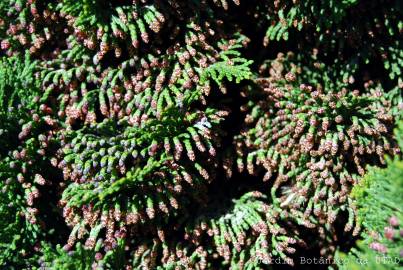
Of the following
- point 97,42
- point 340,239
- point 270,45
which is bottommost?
point 340,239

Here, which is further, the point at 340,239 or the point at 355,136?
the point at 340,239

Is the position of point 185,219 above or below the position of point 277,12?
below

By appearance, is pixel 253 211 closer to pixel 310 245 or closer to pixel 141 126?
pixel 310 245

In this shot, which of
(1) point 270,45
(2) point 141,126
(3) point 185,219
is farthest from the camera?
Answer: (1) point 270,45

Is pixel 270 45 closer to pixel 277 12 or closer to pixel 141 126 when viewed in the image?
pixel 277 12

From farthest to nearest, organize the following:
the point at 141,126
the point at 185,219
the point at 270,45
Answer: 1. the point at 270,45
2. the point at 185,219
3. the point at 141,126

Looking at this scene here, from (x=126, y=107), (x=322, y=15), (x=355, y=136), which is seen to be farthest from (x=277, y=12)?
(x=126, y=107)
